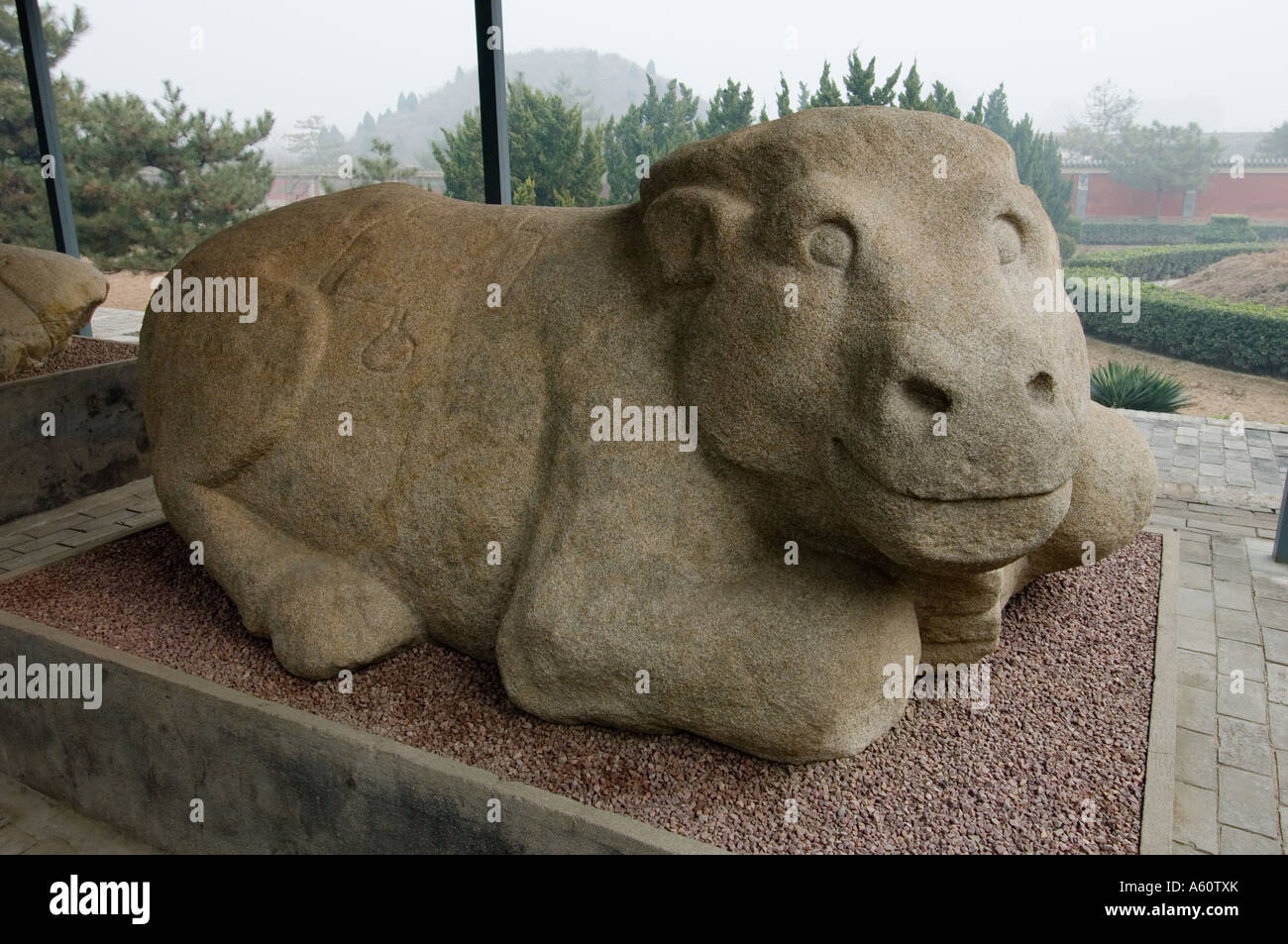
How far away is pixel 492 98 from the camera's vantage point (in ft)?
16.8

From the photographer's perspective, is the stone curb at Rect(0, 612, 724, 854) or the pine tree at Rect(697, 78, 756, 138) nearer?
the stone curb at Rect(0, 612, 724, 854)

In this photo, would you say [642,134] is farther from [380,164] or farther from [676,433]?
[676,433]

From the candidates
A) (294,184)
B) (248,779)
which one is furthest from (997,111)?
(294,184)

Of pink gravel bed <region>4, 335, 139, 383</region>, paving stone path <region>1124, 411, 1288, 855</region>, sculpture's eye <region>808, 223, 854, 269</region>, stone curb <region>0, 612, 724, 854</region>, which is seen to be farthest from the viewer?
pink gravel bed <region>4, 335, 139, 383</region>

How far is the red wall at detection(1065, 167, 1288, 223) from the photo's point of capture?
5926 millimetres

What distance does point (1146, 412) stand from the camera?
663cm

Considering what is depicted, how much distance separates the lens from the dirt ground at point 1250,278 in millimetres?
6129

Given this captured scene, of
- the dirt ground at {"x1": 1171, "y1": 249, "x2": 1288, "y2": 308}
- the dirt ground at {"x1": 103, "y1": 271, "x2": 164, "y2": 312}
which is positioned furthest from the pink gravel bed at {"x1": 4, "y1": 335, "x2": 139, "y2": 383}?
the dirt ground at {"x1": 1171, "y1": 249, "x2": 1288, "y2": 308}

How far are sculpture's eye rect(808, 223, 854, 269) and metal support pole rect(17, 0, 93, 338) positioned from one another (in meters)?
7.80

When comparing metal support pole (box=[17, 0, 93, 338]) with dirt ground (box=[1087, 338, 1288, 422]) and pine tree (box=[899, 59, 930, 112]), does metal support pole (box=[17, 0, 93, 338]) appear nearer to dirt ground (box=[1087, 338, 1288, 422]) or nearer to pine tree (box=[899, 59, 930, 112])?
pine tree (box=[899, 59, 930, 112])

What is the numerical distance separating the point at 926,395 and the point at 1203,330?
18.0 ft

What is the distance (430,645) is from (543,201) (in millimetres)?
3843

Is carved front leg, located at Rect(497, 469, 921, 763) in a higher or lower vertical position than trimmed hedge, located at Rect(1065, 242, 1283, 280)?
lower

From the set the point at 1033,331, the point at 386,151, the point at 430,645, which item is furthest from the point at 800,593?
the point at 386,151
